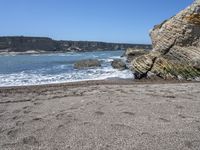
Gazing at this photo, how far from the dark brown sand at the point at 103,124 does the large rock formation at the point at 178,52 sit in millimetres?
6820

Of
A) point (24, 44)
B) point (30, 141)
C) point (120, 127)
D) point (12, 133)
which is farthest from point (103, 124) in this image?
point (24, 44)

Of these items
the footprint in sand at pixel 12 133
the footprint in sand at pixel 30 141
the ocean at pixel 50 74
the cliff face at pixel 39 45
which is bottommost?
the cliff face at pixel 39 45

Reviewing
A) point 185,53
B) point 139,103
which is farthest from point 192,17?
point 139,103

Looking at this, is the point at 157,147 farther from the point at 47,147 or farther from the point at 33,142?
the point at 33,142

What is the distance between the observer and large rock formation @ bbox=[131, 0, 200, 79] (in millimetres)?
14461

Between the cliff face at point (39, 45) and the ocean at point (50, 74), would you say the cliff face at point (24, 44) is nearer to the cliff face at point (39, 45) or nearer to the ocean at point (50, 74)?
the cliff face at point (39, 45)

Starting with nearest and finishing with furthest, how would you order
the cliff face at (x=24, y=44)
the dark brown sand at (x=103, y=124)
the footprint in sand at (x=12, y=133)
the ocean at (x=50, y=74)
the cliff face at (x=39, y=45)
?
the dark brown sand at (x=103, y=124), the footprint in sand at (x=12, y=133), the ocean at (x=50, y=74), the cliff face at (x=24, y=44), the cliff face at (x=39, y=45)

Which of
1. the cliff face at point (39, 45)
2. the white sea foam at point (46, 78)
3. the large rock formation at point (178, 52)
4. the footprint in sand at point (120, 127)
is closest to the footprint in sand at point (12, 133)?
the footprint in sand at point (120, 127)

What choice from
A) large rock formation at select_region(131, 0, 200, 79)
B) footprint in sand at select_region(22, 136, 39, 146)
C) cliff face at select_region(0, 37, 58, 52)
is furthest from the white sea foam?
cliff face at select_region(0, 37, 58, 52)

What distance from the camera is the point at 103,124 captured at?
5.43 meters

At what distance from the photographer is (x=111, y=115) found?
6043 mm

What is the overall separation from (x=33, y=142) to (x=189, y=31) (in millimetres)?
12845

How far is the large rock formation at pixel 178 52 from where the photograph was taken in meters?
14.5

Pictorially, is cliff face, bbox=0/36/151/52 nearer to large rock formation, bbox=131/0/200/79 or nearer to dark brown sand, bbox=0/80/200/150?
large rock formation, bbox=131/0/200/79
